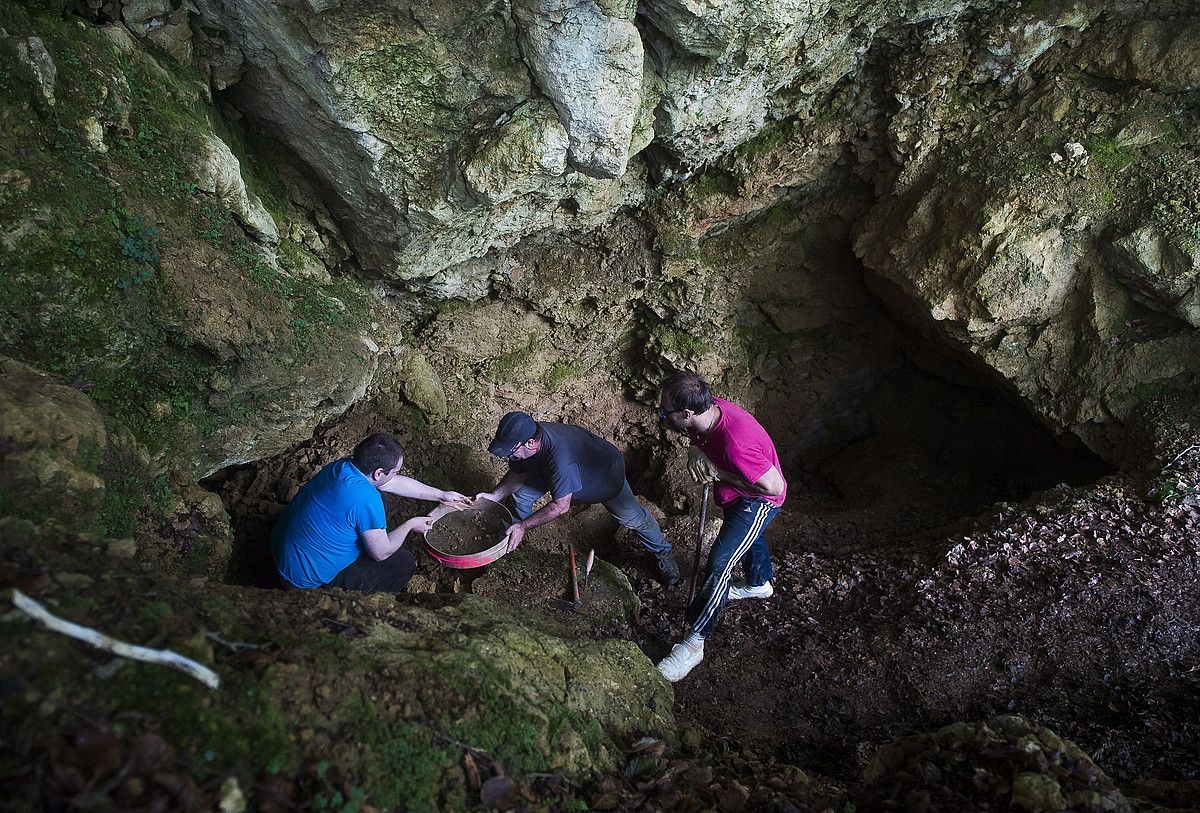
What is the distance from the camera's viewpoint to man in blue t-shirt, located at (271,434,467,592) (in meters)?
4.66

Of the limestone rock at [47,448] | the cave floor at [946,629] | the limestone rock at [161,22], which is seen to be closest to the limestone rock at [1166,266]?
the cave floor at [946,629]

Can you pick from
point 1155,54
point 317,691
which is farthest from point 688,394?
point 1155,54

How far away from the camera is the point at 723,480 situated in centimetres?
529

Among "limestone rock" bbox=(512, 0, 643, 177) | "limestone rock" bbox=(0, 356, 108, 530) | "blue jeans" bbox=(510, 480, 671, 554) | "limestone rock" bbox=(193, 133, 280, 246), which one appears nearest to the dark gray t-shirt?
"blue jeans" bbox=(510, 480, 671, 554)

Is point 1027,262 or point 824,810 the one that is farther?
point 1027,262

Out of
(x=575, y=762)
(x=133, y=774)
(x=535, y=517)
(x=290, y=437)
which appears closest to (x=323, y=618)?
(x=133, y=774)

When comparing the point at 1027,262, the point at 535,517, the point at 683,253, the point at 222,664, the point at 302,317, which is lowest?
the point at 535,517

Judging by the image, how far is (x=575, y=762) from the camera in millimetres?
3174

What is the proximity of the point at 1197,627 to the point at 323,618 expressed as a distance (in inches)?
232

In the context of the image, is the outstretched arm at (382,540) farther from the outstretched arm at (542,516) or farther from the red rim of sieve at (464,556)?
the outstretched arm at (542,516)

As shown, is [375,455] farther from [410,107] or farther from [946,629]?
[946,629]

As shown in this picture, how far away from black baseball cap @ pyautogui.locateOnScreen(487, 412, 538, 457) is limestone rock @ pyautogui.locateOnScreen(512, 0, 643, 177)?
206 cm

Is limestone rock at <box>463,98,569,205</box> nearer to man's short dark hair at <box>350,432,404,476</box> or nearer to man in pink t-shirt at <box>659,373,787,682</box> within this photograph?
man in pink t-shirt at <box>659,373,787,682</box>

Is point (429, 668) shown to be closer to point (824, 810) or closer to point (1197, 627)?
point (824, 810)
